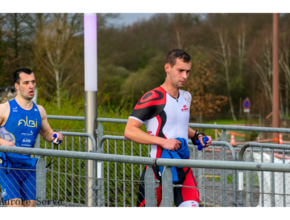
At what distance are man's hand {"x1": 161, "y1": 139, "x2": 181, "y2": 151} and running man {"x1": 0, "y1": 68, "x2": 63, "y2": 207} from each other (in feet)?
5.04

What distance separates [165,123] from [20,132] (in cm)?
167

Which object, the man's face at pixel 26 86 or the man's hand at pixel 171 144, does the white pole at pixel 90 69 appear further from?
the man's hand at pixel 171 144

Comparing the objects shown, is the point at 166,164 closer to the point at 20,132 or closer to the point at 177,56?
the point at 177,56

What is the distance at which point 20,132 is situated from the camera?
4188mm

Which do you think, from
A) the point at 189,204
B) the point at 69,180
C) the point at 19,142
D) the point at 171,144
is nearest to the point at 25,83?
the point at 19,142

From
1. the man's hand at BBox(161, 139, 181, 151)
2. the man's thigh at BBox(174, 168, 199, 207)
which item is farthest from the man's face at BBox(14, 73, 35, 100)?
the man's thigh at BBox(174, 168, 199, 207)

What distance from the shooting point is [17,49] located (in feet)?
105

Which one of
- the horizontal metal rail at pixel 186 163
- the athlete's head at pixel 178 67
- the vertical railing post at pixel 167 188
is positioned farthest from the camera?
the athlete's head at pixel 178 67

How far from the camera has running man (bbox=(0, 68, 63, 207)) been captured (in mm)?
4055

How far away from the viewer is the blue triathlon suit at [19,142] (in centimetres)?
405

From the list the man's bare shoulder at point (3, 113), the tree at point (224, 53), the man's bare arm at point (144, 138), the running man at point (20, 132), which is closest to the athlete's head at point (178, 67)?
the man's bare arm at point (144, 138)

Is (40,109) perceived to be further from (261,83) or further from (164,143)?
(261,83)

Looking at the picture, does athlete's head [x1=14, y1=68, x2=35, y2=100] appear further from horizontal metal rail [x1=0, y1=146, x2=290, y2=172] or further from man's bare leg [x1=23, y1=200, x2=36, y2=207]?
man's bare leg [x1=23, y1=200, x2=36, y2=207]

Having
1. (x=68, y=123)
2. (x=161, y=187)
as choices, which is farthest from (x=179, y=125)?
(x=68, y=123)
